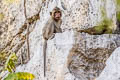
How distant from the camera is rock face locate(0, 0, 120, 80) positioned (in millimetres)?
5941

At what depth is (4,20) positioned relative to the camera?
9742 millimetres

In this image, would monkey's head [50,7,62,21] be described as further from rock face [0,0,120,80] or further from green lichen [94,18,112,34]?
green lichen [94,18,112,34]

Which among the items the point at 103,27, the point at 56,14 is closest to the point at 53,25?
the point at 56,14

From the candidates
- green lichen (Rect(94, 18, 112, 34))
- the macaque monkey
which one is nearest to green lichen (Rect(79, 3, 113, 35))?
green lichen (Rect(94, 18, 112, 34))

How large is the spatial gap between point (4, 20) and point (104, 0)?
3.25 m

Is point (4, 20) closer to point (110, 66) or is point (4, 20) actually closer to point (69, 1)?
point (69, 1)

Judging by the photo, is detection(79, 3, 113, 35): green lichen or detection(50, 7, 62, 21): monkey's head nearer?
detection(50, 7, 62, 21): monkey's head

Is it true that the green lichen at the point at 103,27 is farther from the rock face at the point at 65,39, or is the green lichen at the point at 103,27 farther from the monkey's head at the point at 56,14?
the monkey's head at the point at 56,14

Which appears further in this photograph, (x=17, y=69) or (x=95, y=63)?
(x=17, y=69)

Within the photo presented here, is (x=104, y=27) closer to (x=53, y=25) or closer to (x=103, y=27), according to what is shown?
(x=103, y=27)

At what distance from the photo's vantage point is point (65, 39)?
19.8ft

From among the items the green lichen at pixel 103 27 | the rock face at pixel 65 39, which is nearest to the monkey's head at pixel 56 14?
the rock face at pixel 65 39

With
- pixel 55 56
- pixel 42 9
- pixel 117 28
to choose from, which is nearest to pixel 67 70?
pixel 55 56

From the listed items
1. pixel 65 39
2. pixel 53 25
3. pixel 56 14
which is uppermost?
pixel 56 14
